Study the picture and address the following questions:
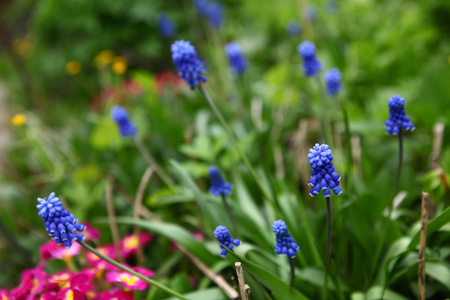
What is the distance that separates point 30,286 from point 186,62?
1036 mm

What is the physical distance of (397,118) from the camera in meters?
1.38

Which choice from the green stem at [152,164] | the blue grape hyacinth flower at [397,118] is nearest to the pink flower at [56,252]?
the green stem at [152,164]

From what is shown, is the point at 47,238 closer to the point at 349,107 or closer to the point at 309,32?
the point at 349,107

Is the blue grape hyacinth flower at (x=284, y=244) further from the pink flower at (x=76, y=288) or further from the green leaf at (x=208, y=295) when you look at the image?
the pink flower at (x=76, y=288)

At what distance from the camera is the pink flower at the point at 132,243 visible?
79.7 inches

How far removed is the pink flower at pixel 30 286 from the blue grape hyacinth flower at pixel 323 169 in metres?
1.08

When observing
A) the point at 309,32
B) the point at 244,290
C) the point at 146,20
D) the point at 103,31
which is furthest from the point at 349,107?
the point at 103,31

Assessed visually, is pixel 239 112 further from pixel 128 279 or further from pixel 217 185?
pixel 128 279

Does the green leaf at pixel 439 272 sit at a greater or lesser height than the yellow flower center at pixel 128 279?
lesser

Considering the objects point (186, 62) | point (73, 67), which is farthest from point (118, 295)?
point (73, 67)

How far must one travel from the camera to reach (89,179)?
109 inches

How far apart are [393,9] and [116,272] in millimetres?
3205

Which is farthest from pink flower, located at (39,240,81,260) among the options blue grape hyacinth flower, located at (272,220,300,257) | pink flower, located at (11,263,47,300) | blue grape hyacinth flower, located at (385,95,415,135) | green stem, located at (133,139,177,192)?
blue grape hyacinth flower, located at (385,95,415,135)

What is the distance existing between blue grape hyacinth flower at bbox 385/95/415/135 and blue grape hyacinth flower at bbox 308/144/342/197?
40 centimetres
